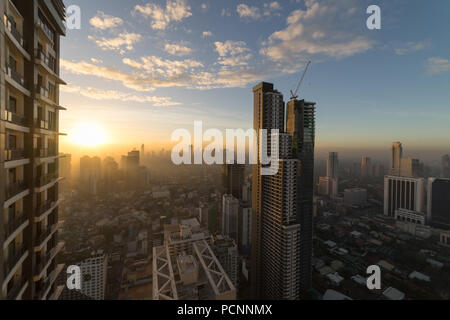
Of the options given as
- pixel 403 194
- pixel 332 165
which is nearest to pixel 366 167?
pixel 332 165

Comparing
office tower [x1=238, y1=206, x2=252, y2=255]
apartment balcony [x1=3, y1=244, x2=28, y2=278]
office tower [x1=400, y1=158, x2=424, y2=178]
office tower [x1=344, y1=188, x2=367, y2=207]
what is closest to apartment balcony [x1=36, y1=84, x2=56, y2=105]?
apartment balcony [x1=3, y1=244, x2=28, y2=278]

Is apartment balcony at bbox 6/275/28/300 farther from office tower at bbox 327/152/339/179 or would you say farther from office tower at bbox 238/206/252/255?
office tower at bbox 327/152/339/179

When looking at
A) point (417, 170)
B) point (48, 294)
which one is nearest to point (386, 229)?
point (417, 170)

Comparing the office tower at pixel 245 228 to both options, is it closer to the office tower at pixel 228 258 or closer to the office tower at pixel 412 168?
the office tower at pixel 228 258

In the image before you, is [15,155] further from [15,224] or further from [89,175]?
[89,175]

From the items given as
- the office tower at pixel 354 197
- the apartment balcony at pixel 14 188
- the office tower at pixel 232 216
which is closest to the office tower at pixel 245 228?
the office tower at pixel 232 216

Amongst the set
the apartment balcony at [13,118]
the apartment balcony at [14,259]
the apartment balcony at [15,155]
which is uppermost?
the apartment balcony at [13,118]
